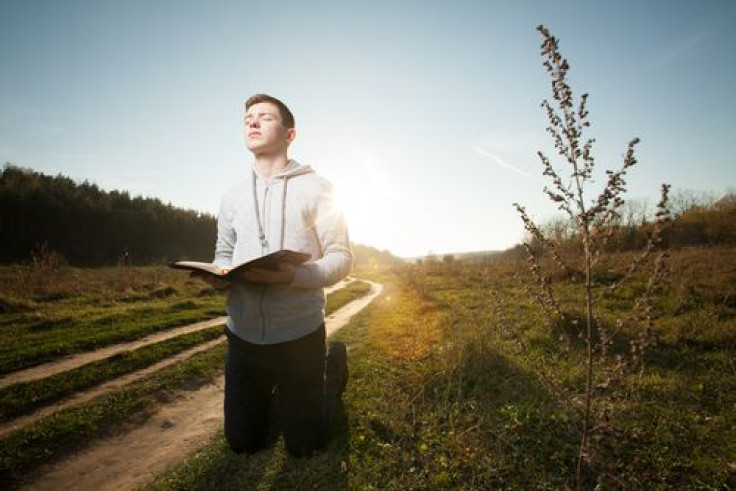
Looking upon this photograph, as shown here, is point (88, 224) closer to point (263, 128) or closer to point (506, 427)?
point (263, 128)

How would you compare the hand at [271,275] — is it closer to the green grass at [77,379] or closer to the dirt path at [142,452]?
the dirt path at [142,452]

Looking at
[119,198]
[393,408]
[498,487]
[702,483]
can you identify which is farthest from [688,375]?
[119,198]

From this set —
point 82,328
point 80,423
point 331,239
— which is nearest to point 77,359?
point 82,328

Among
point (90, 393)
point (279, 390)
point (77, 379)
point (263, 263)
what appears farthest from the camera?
point (77, 379)

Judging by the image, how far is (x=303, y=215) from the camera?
11.0ft

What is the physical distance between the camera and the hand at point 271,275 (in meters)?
2.56

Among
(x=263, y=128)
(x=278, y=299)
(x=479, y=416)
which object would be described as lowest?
(x=479, y=416)

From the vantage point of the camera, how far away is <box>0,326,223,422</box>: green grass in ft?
16.8

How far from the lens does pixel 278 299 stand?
324 cm

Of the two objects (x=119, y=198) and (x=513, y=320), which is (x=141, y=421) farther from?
(x=119, y=198)

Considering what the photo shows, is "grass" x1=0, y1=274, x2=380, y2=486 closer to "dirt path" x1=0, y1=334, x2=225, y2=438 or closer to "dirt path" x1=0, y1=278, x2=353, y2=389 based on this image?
"dirt path" x1=0, y1=334, x2=225, y2=438

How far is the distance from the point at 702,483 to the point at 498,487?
Answer: 5.46 feet

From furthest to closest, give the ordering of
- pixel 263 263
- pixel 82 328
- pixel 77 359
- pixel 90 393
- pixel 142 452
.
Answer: pixel 82 328 < pixel 77 359 < pixel 90 393 < pixel 142 452 < pixel 263 263

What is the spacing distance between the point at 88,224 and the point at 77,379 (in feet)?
186
